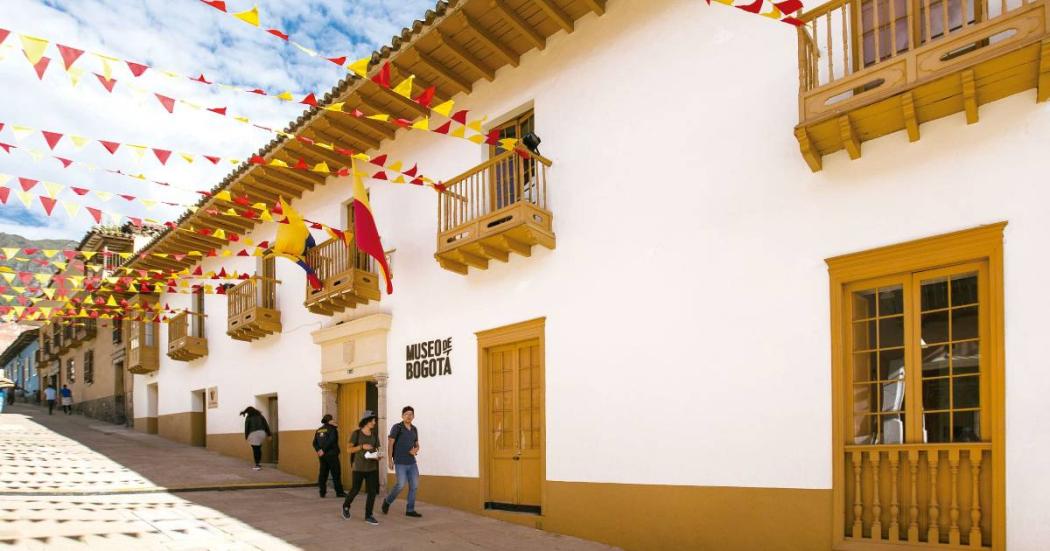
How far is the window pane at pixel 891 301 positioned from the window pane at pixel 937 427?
88cm

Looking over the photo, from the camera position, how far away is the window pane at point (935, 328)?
5805mm

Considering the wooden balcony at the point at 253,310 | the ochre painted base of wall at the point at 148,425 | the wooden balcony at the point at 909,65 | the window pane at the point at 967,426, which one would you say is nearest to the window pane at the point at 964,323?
the window pane at the point at 967,426

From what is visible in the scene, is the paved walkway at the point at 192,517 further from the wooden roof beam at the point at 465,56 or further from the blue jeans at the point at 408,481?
the wooden roof beam at the point at 465,56

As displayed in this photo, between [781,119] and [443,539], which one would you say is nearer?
[781,119]

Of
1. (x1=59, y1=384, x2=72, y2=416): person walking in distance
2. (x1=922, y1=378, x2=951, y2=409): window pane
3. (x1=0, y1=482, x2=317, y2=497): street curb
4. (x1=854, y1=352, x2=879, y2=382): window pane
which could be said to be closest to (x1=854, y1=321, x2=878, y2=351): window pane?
(x1=854, y1=352, x2=879, y2=382): window pane

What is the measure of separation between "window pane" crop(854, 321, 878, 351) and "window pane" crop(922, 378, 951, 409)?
54 cm

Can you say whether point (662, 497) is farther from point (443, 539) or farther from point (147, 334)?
point (147, 334)

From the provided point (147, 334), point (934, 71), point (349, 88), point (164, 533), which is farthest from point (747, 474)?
point (147, 334)

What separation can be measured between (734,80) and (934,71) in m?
2.12

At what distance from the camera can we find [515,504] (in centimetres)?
930

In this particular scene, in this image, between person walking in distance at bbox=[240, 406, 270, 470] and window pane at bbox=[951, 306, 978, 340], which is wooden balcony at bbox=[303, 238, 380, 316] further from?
window pane at bbox=[951, 306, 978, 340]

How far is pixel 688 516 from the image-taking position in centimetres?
718

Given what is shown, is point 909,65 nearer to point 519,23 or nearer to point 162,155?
point 519,23

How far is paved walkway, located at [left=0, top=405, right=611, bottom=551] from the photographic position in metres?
7.59
